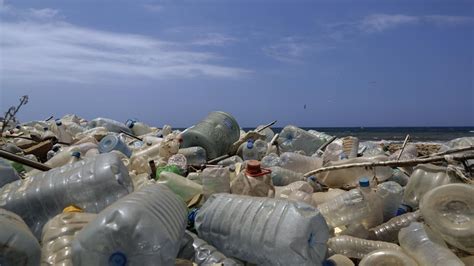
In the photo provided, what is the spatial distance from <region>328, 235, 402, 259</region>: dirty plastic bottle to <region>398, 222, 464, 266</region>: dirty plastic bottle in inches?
3.5

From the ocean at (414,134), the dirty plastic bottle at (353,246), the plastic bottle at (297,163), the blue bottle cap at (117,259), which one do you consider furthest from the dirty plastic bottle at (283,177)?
the ocean at (414,134)

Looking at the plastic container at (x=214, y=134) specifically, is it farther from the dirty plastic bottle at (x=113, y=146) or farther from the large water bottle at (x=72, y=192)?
the large water bottle at (x=72, y=192)

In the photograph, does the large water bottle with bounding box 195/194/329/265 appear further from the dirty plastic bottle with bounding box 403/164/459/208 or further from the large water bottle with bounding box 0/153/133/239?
the dirty plastic bottle with bounding box 403/164/459/208

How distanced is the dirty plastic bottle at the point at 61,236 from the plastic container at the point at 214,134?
2839 mm

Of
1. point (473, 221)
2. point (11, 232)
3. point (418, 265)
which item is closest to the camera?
point (11, 232)

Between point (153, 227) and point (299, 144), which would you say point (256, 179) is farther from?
point (299, 144)

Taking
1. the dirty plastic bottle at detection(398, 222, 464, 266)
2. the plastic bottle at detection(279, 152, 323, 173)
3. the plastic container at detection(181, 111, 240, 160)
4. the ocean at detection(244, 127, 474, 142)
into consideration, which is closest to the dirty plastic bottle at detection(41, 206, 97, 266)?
the dirty plastic bottle at detection(398, 222, 464, 266)

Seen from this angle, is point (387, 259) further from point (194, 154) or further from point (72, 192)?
point (194, 154)

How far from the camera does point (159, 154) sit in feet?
16.8

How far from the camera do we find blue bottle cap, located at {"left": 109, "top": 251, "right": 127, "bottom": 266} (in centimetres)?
190

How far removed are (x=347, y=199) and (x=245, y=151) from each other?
7.42 feet

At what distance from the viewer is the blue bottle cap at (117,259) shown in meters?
1.90

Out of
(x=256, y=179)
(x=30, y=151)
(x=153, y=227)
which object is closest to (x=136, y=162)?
(x=256, y=179)

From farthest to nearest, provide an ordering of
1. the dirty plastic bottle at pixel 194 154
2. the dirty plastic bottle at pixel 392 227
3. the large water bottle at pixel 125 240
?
the dirty plastic bottle at pixel 194 154, the dirty plastic bottle at pixel 392 227, the large water bottle at pixel 125 240
